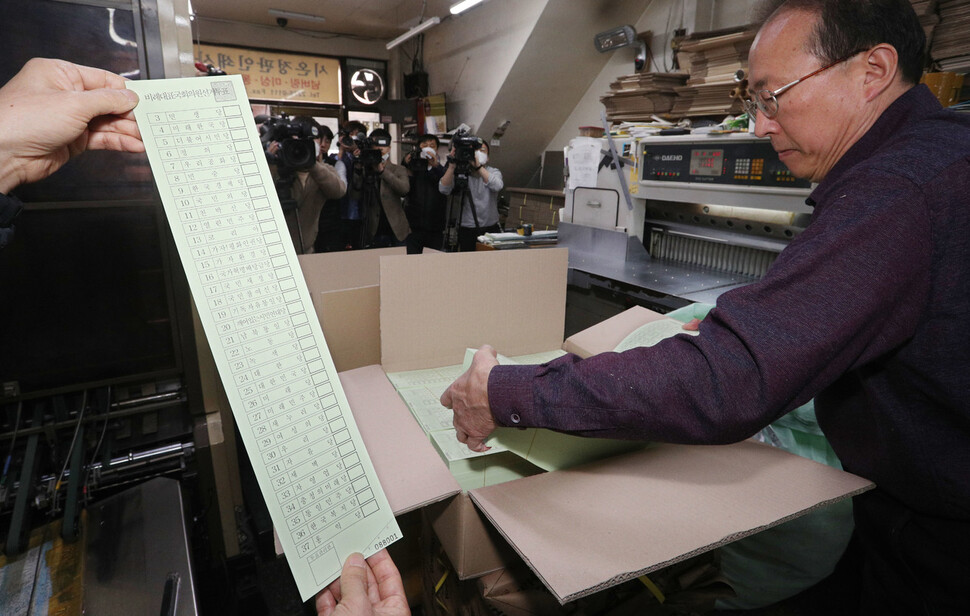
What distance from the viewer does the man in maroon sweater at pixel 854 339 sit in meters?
0.59

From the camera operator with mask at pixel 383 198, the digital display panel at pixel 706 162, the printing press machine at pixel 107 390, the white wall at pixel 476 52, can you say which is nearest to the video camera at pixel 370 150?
the camera operator with mask at pixel 383 198

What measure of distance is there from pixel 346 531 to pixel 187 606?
489 millimetres

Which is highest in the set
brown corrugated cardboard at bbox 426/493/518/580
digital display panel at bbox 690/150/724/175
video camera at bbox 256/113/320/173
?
video camera at bbox 256/113/320/173

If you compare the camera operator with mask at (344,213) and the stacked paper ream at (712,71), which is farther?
the camera operator with mask at (344,213)

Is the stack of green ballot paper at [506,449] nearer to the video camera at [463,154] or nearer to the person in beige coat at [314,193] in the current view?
the person in beige coat at [314,193]

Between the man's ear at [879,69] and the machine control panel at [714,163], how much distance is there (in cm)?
96

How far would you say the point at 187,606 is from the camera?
871 millimetres

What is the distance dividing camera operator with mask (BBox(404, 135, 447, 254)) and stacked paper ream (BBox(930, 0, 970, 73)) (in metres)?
2.87

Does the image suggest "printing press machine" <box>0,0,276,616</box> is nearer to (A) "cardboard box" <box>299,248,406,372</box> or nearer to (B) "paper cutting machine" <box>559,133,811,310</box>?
(A) "cardboard box" <box>299,248,406,372</box>

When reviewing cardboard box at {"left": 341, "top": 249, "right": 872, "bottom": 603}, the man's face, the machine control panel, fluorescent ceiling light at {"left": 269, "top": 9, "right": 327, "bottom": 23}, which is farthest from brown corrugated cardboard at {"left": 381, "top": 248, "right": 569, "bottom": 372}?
fluorescent ceiling light at {"left": 269, "top": 9, "right": 327, "bottom": 23}

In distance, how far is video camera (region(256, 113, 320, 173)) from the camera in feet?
8.42

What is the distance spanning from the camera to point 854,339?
0.59 meters

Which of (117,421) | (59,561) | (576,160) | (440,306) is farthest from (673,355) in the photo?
(576,160)

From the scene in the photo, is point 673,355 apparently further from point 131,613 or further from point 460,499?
point 131,613
